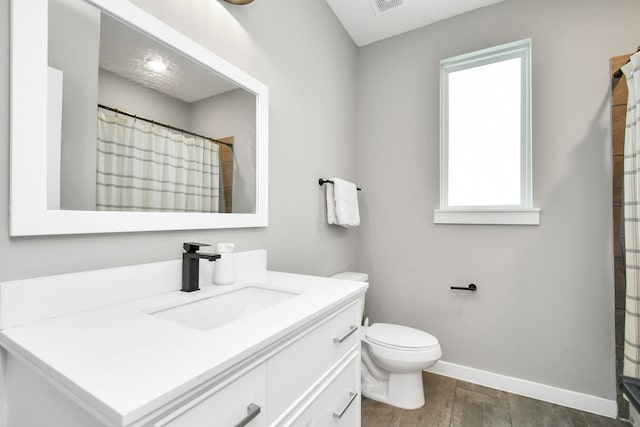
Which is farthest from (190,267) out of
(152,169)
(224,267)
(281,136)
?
(281,136)

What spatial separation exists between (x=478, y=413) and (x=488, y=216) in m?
1.15

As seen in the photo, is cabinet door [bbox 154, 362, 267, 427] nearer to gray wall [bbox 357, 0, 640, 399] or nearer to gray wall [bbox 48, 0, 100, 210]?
gray wall [bbox 48, 0, 100, 210]

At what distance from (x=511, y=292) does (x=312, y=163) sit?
1495 mm

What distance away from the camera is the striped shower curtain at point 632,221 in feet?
4.61

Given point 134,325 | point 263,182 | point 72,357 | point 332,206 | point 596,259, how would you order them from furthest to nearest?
1. point 332,206
2. point 596,259
3. point 263,182
4. point 134,325
5. point 72,357

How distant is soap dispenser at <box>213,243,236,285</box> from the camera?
112 cm

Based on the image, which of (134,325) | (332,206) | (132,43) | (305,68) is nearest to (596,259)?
(332,206)

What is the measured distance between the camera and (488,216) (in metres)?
1.95

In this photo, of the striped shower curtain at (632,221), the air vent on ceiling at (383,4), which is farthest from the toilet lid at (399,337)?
the air vent on ceiling at (383,4)

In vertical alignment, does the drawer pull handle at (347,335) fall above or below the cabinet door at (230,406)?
below

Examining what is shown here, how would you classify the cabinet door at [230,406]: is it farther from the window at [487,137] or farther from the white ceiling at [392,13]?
the white ceiling at [392,13]

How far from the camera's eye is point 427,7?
2.02 meters

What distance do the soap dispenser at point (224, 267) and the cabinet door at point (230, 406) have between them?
0.52 m

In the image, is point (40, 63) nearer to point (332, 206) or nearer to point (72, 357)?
point (72, 357)
